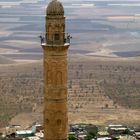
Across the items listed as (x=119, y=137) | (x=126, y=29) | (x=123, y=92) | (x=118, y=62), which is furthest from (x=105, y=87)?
(x=126, y=29)

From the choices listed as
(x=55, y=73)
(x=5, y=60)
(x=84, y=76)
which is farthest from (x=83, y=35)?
(x=55, y=73)

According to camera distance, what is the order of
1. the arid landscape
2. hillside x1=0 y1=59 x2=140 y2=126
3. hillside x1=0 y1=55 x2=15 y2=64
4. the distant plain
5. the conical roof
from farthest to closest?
the distant plain < hillside x1=0 y1=55 x2=15 y2=64 < the arid landscape < hillside x1=0 y1=59 x2=140 y2=126 < the conical roof

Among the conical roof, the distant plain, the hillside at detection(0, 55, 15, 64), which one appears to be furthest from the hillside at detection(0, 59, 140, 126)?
the conical roof

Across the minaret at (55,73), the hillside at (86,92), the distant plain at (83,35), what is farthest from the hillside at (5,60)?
the minaret at (55,73)

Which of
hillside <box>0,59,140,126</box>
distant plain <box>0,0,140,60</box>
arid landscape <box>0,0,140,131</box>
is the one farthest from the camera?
distant plain <box>0,0,140,60</box>

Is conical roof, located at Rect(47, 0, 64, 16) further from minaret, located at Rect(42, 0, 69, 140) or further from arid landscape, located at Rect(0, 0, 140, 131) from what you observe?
arid landscape, located at Rect(0, 0, 140, 131)

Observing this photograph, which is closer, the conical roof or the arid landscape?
the conical roof

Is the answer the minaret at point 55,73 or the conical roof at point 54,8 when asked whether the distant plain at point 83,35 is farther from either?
the conical roof at point 54,8
